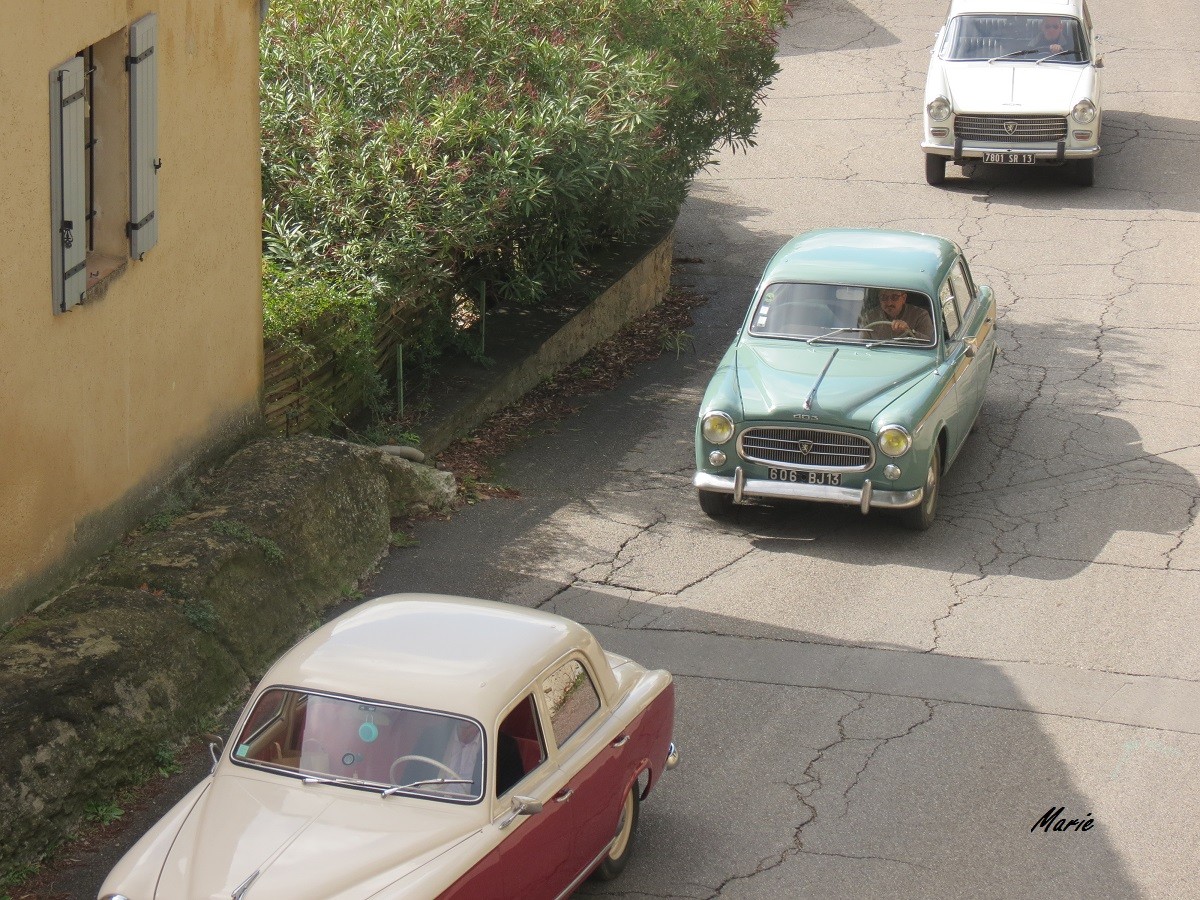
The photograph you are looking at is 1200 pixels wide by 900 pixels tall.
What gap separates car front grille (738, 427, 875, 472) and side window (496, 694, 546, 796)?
5014mm

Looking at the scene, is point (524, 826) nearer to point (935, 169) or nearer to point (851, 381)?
point (851, 381)

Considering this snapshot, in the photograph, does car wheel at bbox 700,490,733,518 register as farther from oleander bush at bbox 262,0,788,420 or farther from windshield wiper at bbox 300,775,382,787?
windshield wiper at bbox 300,775,382,787

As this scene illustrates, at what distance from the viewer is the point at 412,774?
5.69m

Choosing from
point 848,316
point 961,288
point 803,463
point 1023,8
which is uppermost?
point 1023,8

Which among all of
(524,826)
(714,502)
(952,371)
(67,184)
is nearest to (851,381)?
(952,371)

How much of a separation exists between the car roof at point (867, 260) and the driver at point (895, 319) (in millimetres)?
104

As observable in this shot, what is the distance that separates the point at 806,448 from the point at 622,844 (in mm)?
4544

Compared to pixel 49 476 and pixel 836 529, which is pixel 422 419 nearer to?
pixel 836 529

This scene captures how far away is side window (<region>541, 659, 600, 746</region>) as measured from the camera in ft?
20.2

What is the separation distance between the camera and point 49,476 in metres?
8.03

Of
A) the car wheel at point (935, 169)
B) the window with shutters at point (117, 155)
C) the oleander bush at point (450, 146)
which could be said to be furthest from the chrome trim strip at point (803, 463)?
the car wheel at point (935, 169)

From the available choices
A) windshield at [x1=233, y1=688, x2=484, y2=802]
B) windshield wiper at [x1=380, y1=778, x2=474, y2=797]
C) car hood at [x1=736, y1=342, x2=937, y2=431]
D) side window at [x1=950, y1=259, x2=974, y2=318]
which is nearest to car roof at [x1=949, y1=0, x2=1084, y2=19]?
side window at [x1=950, y1=259, x2=974, y2=318]

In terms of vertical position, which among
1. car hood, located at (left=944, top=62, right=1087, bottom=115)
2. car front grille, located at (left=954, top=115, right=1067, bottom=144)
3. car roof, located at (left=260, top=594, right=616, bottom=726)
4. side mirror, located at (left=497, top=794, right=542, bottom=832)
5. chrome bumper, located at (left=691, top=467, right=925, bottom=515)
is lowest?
chrome bumper, located at (left=691, top=467, right=925, bottom=515)

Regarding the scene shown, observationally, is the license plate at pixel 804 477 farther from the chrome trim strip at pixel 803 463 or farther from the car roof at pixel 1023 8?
the car roof at pixel 1023 8
